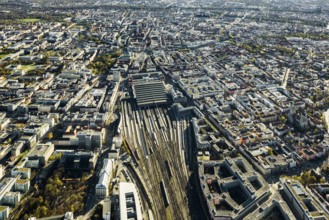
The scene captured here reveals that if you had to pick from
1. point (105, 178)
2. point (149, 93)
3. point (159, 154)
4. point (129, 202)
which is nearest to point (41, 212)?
point (105, 178)

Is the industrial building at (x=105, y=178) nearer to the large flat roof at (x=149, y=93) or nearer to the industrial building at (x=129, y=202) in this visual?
the industrial building at (x=129, y=202)

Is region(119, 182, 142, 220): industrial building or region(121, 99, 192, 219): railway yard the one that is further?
region(121, 99, 192, 219): railway yard

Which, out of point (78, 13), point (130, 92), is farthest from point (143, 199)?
point (78, 13)

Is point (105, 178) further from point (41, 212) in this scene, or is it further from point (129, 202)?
point (41, 212)

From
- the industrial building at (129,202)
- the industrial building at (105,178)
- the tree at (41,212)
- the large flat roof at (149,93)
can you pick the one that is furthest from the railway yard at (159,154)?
the tree at (41,212)

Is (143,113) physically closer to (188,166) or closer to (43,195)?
(188,166)

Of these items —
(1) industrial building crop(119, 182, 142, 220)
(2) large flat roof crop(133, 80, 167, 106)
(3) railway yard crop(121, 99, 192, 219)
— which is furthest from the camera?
(2) large flat roof crop(133, 80, 167, 106)

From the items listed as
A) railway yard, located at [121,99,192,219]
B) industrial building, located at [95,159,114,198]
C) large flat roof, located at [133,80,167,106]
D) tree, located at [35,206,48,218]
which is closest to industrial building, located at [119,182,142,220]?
industrial building, located at [95,159,114,198]

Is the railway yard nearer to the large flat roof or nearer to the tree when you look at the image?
the large flat roof
